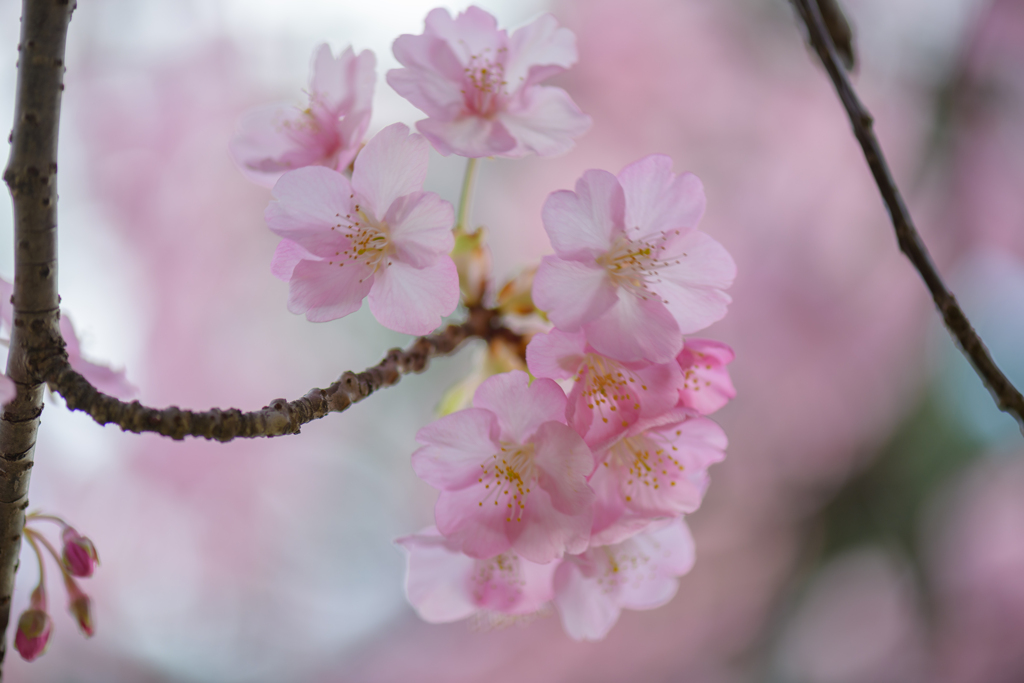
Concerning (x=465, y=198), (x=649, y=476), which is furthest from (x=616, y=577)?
(x=465, y=198)

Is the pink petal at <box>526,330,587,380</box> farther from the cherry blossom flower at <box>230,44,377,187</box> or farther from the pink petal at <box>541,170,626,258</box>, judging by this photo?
the cherry blossom flower at <box>230,44,377,187</box>

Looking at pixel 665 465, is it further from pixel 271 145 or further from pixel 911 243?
pixel 271 145

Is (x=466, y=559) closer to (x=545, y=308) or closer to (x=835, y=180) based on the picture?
(x=545, y=308)

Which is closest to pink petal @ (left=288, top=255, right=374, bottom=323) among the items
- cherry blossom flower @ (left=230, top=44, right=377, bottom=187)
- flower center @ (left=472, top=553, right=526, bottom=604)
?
cherry blossom flower @ (left=230, top=44, right=377, bottom=187)

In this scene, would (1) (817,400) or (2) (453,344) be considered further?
(1) (817,400)

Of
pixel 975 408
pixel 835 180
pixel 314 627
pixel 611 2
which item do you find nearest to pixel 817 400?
pixel 975 408

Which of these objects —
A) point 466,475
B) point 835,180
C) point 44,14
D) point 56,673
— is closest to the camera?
point 44,14

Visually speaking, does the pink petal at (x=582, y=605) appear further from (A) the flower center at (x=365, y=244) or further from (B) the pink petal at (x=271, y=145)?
(B) the pink petal at (x=271, y=145)
